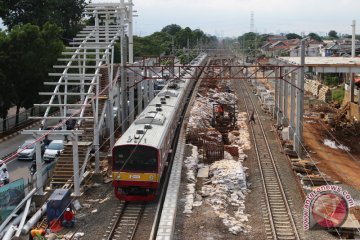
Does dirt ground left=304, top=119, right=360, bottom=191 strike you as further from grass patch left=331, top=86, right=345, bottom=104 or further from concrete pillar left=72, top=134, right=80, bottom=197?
grass patch left=331, top=86, right=345, bottom=104

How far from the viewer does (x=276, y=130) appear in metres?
31.0

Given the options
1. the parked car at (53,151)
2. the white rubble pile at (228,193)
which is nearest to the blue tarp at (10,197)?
the white rubble pile at (228,193)

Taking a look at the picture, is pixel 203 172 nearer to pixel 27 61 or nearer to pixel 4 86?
pixel 4 86

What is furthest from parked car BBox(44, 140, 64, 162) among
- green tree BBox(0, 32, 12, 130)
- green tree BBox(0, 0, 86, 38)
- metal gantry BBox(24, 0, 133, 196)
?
green tree BBox(0, 0, 86, 38)

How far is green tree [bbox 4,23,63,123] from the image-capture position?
101 ft

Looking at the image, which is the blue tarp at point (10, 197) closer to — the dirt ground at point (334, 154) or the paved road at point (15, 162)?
the paved road at point (15, 162)

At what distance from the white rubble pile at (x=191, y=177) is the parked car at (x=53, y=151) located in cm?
656

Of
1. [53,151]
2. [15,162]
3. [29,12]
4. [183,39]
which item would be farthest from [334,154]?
[183,39]

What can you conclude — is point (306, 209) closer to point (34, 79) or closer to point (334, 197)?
point (334, 197)

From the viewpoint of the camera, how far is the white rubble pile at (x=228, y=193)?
15.8m

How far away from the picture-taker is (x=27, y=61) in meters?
30.9

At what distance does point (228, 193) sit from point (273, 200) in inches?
67.2

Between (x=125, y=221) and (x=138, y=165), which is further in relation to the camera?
(x=138, y=165)

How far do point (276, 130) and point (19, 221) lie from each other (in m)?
19.3
